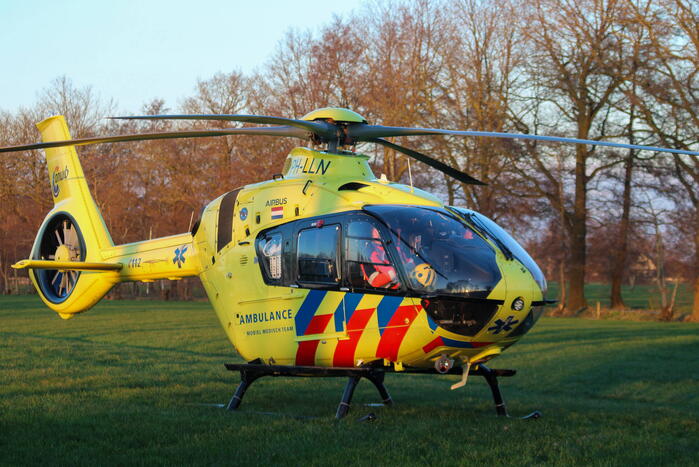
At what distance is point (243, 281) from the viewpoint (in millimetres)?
10508

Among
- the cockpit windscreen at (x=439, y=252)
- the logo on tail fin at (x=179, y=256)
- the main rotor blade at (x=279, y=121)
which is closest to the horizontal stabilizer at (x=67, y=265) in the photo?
the logo on tail fin at (x=179, y=256)

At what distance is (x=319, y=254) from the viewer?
929 cm

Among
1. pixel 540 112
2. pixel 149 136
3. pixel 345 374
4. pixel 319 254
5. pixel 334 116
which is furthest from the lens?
pixel 540 112

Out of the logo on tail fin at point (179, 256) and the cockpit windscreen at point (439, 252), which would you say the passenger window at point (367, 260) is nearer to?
the cockpit windscreen at point (439, 252)

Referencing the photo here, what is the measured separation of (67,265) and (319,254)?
507cm

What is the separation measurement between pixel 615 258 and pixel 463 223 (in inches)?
1425

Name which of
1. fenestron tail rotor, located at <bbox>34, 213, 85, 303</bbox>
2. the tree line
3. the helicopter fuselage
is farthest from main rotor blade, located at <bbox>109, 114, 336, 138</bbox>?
the tree line

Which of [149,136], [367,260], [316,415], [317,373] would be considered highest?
[149,136]

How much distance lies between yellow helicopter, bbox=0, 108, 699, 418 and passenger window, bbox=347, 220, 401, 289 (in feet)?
0.05

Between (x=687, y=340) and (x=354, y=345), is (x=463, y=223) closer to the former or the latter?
(x=354, y=345)

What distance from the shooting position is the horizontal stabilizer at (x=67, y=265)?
1188 centimetres

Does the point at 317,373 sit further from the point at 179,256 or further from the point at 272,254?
the point at 179,256

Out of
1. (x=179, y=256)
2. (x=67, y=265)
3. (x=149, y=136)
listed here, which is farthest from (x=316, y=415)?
(x=67, y=265)

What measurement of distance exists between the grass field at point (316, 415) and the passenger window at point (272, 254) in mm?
1850
